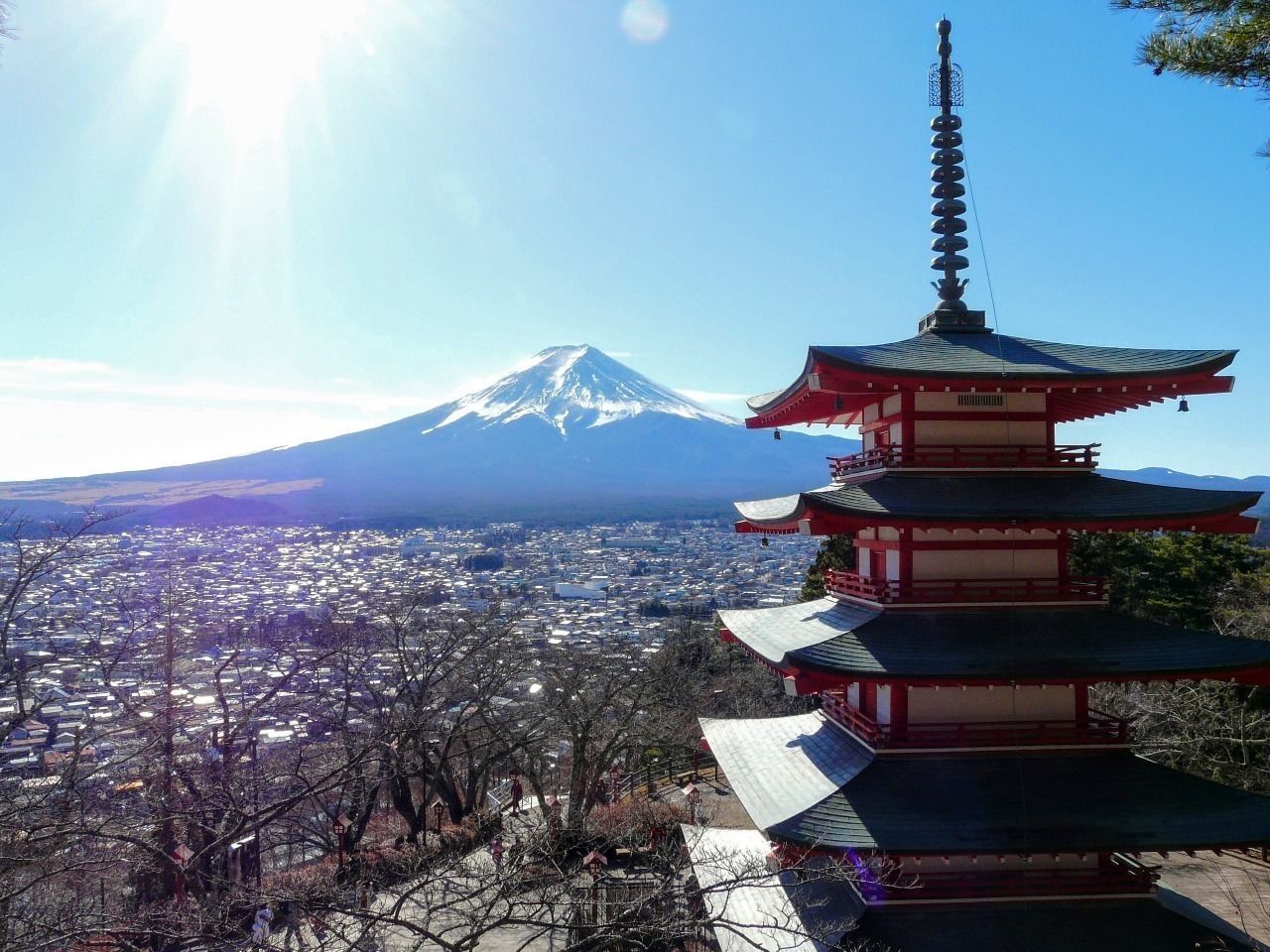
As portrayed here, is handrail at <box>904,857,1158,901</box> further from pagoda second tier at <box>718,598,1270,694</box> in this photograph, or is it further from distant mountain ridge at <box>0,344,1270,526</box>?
distant mountain ridge at <box>0,344,1270,526</box>

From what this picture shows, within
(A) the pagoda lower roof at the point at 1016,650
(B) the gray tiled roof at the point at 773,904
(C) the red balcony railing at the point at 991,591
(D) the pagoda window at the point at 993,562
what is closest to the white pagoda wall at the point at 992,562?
(D) the pagoda window at the point at 993,562

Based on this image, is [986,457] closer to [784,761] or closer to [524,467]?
[784,761]

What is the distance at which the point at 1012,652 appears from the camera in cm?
815

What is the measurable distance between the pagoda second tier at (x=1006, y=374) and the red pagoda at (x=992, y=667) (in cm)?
3

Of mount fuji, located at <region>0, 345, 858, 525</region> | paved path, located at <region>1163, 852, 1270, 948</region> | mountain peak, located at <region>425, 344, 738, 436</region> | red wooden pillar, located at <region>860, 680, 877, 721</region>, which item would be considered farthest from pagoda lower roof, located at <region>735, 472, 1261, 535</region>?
mountain peak, located at <region>425, 344, 738, 436</region>

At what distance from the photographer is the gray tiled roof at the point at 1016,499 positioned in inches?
316

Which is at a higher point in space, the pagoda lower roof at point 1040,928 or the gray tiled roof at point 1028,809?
the gray tiled roof at point 1028,809

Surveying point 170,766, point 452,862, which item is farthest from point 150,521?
point 452,862

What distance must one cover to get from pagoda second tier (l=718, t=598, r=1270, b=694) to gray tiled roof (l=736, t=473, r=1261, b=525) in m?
1.19

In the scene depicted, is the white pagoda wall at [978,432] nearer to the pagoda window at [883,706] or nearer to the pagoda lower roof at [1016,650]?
the pagoda lower roof at [1016,650]

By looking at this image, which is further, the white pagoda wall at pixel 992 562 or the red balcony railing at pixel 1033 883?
the white pagoda wall at pixel 992 562

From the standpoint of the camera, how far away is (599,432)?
138875mm

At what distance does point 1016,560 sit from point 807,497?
264 cm

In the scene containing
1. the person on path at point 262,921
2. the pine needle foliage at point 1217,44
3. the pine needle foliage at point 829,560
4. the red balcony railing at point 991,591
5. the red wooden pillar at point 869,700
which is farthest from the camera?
the pine needle foliage at point 829,560
